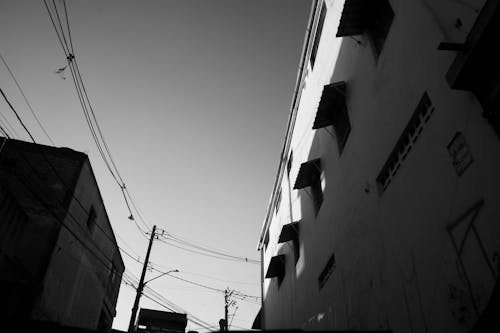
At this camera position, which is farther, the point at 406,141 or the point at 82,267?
the point at 82,267

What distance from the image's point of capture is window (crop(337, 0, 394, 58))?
6.90 m

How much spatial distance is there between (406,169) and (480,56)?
2.17 m

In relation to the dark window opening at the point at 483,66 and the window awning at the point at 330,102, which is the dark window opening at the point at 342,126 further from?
the dark window opening at the point at 483,66

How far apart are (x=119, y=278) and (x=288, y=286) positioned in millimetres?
17526

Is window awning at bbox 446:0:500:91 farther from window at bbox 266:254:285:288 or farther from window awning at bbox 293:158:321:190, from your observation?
window at bbox 266:254:285:288

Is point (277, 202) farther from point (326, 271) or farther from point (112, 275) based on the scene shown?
point (112, 275)

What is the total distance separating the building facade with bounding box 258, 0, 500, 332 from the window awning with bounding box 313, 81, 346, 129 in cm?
4

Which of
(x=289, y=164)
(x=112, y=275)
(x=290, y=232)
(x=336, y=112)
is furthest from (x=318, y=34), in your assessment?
(x=112, y=275)

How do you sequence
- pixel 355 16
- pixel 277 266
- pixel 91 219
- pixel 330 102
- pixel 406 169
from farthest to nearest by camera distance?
pixel 91 219, pixel 277 266, pixel 330 102, pixel 355 16, pixel 406 169

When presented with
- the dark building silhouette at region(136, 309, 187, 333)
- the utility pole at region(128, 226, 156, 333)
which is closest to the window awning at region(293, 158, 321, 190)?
the utility pole at region(128, 226, 156, 333)

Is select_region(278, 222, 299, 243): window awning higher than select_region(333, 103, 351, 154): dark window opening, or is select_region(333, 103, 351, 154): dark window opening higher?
select_region(333, 103, 351, 154): dark window opening

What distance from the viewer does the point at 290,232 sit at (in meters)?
13.5

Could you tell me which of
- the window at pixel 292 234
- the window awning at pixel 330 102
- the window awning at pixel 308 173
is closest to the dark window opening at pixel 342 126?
the window awning at pixel 330 102


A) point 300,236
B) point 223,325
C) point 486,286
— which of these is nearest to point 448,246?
point 486,286
